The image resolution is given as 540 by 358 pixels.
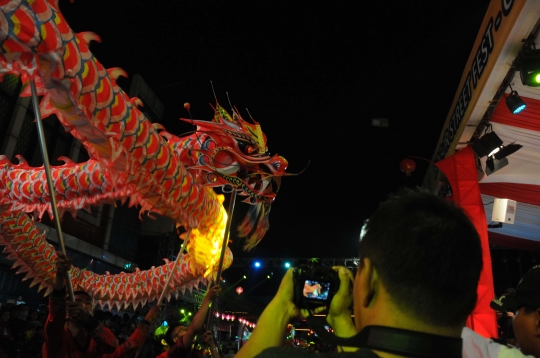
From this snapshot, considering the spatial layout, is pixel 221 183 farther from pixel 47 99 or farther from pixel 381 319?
pixel 381 319

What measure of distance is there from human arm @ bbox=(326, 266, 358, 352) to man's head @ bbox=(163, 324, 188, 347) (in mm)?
2912

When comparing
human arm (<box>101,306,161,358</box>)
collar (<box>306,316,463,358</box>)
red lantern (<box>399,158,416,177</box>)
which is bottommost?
human arm (<box>101,306,161,358</box>)

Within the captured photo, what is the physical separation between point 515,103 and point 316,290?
4102mm

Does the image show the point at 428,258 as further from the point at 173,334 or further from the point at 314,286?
the point at 173,334

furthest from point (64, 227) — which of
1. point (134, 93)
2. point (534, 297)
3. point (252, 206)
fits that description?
point (534, 297)

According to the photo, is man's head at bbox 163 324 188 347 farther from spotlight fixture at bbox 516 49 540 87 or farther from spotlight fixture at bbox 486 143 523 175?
spotlight fixture at bbox 486 143 523 175

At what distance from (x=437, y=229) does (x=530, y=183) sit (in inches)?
235

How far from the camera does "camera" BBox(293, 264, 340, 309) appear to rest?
1.03 m

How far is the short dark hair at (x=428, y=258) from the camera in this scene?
81 centimetres

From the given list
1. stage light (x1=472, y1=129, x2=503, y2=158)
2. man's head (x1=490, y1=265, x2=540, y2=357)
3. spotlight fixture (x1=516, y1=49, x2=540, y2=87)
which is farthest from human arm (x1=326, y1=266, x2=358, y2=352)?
stage light (x1=472, y1=129, x2=503, y2=158)

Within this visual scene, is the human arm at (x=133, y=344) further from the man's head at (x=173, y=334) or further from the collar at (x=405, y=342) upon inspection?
the collar at (x=405, y=342)

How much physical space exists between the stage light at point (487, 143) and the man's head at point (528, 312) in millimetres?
3653

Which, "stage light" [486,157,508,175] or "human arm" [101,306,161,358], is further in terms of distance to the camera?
"stage light" [486,157,508,175]

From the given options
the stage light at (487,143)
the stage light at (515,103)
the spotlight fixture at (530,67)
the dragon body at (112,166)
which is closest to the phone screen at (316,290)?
the dragon body at (112,166)
